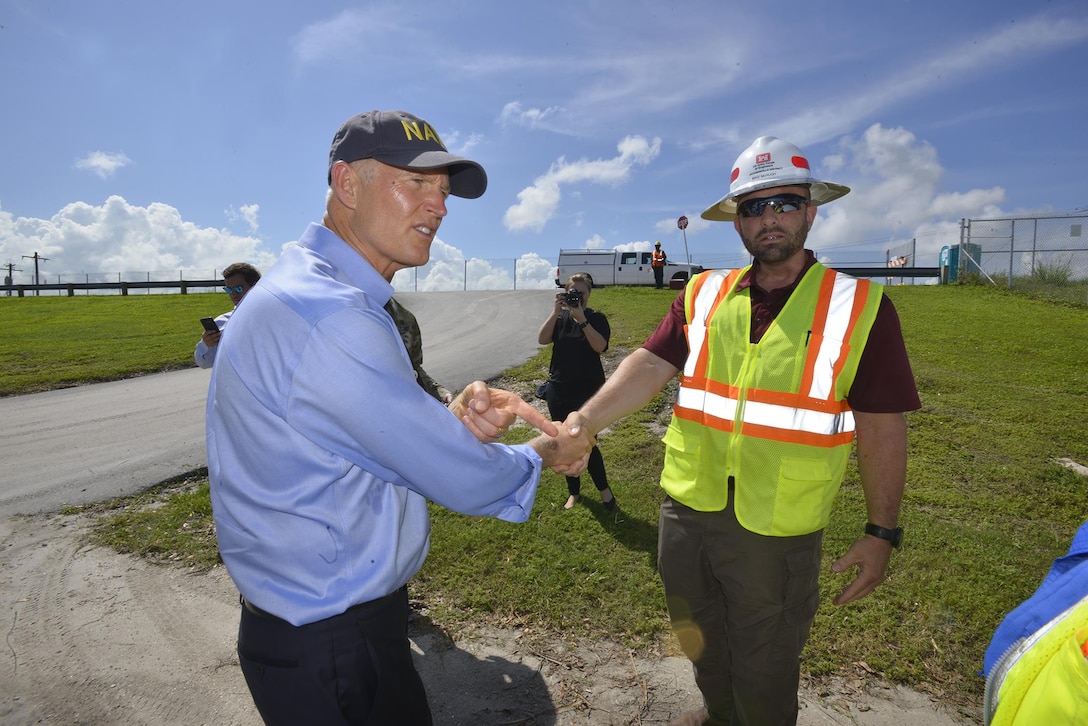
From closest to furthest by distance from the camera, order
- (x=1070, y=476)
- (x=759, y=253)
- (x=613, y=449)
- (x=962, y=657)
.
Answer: (x=759, y=253)
(x=962, y=657)
(x=1070, y=476)
(x=613, y=449)

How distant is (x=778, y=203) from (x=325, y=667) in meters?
2.41

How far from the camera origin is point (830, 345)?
236 cm

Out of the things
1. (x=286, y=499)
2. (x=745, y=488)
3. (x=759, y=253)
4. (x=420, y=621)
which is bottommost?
(x=420, y=621)

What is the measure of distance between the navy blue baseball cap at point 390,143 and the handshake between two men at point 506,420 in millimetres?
683

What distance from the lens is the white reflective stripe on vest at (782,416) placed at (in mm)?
2350

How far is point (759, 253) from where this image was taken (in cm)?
265

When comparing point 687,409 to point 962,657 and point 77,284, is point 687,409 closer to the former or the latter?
point 962,657

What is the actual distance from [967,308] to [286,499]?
19.2 meters

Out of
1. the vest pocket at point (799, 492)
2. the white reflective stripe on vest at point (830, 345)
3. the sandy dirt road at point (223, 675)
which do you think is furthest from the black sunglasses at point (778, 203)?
the sandy dirt road at point (223, 675)

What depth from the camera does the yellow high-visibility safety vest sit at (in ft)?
7.72

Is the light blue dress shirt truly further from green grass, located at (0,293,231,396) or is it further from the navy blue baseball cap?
green grass, located at (0,293,231,396)

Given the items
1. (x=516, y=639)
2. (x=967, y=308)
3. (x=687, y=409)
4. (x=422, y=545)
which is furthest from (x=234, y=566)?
(x=967, y=308)

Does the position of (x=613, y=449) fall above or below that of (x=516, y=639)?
above

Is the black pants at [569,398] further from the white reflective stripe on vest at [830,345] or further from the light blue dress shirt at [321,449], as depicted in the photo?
the light blue dress shirt at [321,449]
